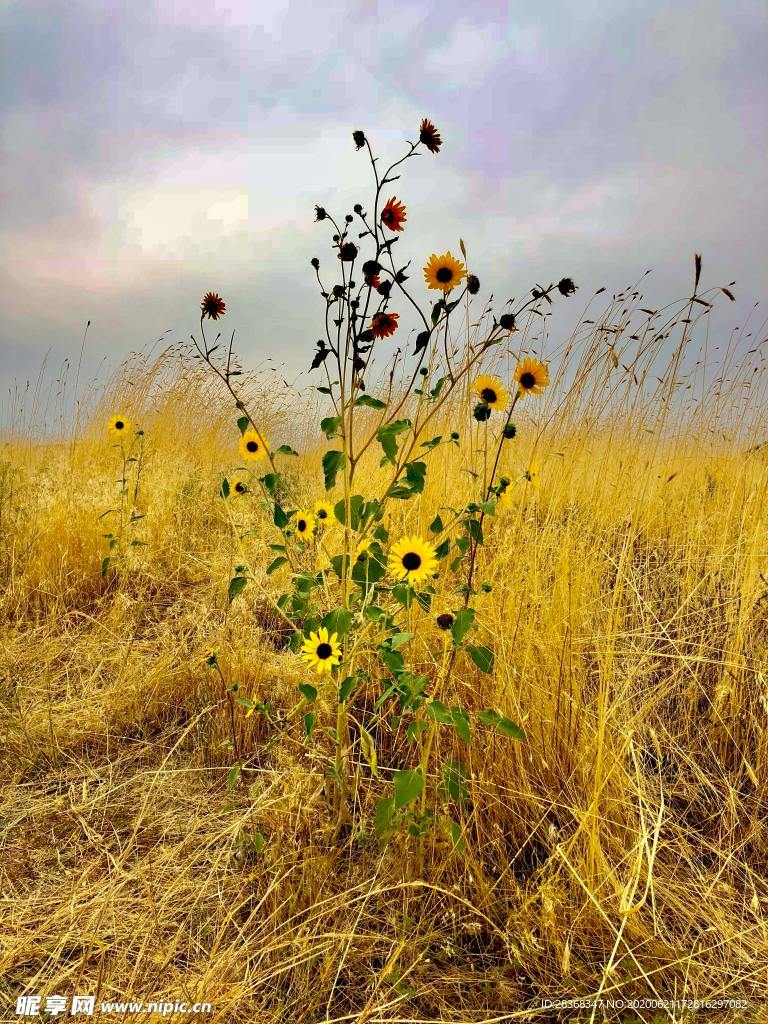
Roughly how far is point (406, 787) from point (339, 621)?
33 centimetres

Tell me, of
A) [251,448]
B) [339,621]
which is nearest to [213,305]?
[251,448]

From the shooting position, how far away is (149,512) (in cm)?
350

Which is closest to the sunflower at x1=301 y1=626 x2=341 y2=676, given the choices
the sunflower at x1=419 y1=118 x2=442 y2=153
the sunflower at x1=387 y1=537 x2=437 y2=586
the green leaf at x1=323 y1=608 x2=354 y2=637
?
the green leaf at x1=323 y1=608 x2=354 y2=637

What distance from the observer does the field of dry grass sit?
3.71 ft

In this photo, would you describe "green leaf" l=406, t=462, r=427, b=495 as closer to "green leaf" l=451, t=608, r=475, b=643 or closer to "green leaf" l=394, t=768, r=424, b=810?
"green leaf" l=451, t=608, r=475, b=643

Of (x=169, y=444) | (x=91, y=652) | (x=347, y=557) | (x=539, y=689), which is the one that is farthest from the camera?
(x=169, y=444)

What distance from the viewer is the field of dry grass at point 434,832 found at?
3.71ft

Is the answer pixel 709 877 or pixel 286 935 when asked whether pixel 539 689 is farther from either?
pixel 286 935

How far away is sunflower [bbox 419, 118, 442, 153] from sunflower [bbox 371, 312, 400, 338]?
351mm

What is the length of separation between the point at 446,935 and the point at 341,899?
22cm

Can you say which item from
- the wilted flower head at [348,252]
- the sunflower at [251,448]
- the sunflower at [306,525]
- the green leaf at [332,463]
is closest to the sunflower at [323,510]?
the sunflower at [306,525]

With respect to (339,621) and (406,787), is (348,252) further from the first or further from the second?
(406,787)

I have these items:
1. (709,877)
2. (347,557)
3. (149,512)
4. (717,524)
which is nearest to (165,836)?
(347,557)

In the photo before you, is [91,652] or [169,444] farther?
[169,444]
